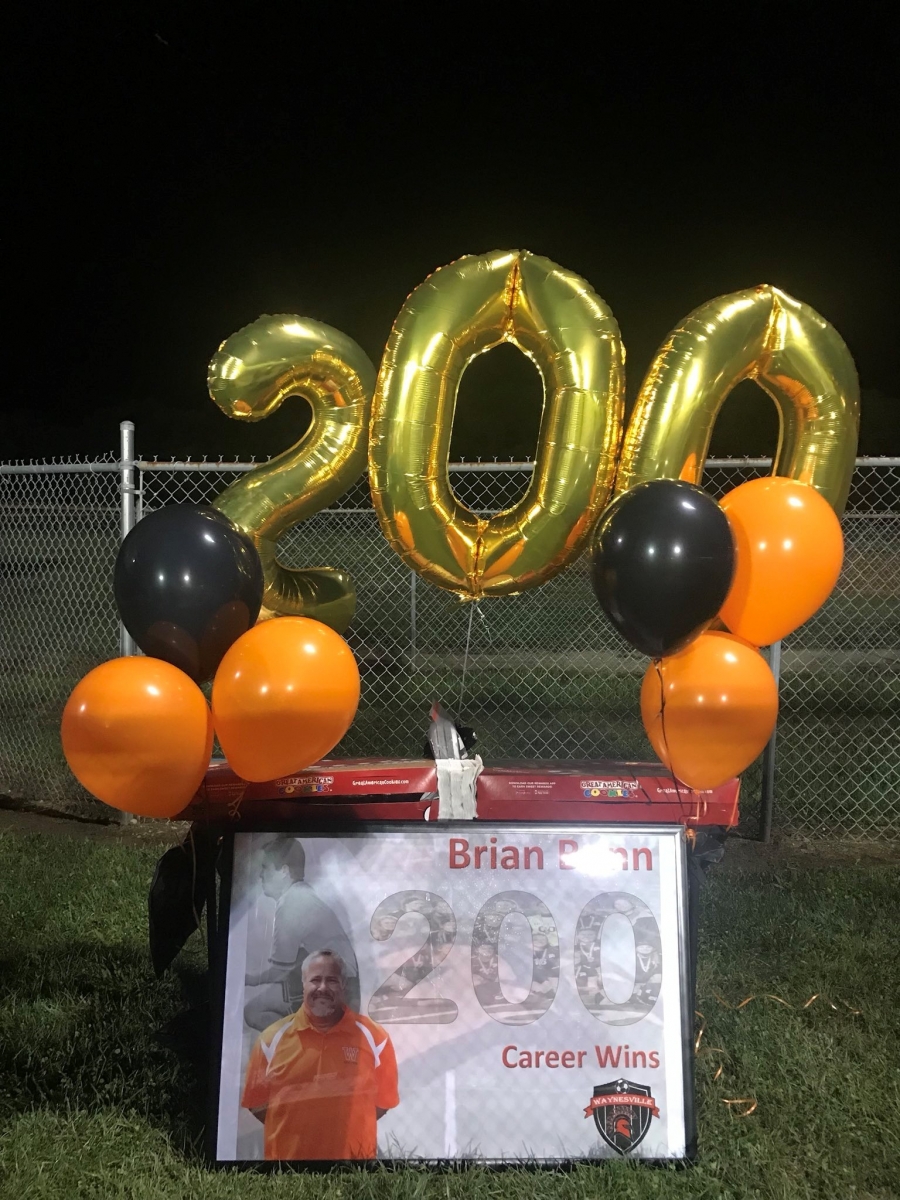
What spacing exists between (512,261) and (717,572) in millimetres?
1018

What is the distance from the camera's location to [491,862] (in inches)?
100

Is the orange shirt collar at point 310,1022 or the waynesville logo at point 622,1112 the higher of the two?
the orange shirt collar at point 310,1022

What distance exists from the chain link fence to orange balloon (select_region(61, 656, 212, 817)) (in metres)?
2.01

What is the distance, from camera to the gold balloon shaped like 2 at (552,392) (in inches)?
99.6

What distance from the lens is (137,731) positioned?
216 centimetres

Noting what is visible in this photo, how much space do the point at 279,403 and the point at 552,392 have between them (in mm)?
794

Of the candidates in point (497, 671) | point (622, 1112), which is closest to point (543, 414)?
point (622, 1112)

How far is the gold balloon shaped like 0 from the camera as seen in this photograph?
2.54 metres

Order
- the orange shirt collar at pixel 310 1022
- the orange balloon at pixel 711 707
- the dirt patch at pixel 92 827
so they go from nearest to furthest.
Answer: the orange balloon at pixel 711 707
the orange shirt collar at pixel 310 1022
the dirt patch at pixel 92 827

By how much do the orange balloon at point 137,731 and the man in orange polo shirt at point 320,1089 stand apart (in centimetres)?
70

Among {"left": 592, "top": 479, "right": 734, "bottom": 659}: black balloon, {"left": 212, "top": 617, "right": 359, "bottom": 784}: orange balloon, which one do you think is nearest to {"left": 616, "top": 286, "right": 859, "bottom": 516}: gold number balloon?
{"left": 592, "top": 479, "right": 734, "bottom": 659}: black balloon

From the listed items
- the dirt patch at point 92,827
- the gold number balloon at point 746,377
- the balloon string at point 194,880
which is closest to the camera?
the gold number balloon at point 746,377

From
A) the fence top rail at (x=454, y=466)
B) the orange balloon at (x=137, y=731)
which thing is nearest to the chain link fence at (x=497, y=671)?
the fence top rail at (x=454, y=466)

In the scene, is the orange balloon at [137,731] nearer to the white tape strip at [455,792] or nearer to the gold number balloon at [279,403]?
the gold number balloon at [279,403]
